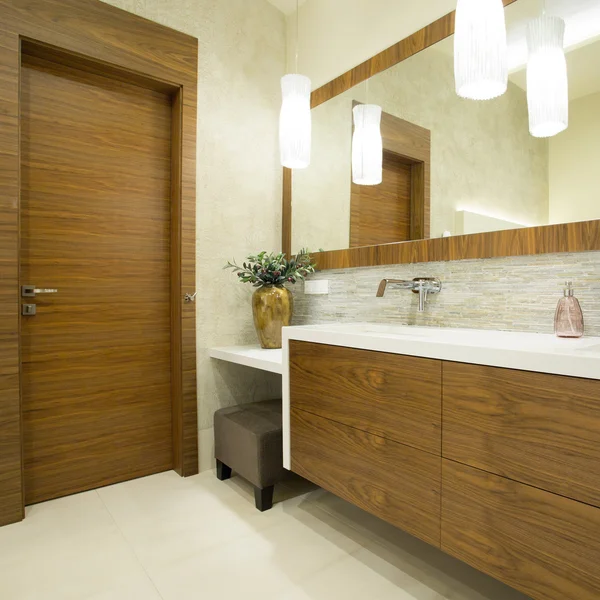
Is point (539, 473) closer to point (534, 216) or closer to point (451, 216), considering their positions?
point (534, 216)

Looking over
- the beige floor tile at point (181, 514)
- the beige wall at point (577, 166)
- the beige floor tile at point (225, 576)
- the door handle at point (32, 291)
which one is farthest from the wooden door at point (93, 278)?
the beige wall at point (577, 166)

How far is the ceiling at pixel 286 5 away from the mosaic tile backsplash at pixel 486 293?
1553 mm

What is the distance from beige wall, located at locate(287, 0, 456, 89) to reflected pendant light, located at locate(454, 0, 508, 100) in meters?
0.31

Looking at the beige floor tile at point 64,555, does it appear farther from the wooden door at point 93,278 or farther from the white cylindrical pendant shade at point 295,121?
the white cylindrical pendant shade at point 295,121

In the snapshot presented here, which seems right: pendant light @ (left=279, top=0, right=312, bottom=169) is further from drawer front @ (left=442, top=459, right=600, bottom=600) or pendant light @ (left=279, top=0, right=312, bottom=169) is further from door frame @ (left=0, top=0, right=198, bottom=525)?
drawer front @ (left=442, top=459, right=600, bottom=600)

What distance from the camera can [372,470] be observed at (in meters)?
1.27

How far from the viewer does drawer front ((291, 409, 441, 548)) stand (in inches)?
44.2

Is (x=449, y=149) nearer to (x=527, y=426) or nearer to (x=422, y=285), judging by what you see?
(x=422, y=285)

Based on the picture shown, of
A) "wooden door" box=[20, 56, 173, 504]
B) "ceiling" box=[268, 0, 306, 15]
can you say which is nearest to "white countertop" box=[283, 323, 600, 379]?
"wooden door" box=[20, 56, 173, 504]

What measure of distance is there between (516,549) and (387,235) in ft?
Result: 4.06

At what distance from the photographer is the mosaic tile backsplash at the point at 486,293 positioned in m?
1.28

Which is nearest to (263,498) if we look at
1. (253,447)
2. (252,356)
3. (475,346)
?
(253,447)

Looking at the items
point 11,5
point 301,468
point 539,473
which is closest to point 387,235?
point 301,468

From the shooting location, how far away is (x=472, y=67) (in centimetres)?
140
